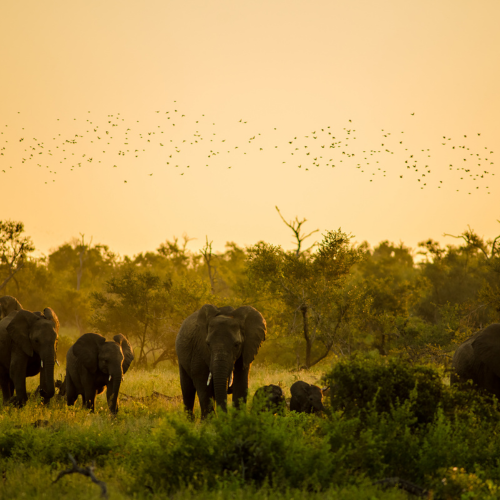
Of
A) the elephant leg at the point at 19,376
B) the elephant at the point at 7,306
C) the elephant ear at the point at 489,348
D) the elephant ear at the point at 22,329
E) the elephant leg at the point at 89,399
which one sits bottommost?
the elephant leg at the point at 89,399

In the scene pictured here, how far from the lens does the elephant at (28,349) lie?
15.2 metres

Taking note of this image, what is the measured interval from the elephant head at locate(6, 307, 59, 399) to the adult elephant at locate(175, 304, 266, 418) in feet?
13.7

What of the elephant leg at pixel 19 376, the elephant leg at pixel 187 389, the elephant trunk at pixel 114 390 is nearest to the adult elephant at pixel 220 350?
the elephant leg at pixel 187 389

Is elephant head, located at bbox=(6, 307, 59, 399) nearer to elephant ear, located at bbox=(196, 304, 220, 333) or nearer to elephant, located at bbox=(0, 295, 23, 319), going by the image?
elephant, located at bbox=(0, 295, 23, 319)

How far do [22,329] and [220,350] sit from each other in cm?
686

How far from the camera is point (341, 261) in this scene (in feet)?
91.5

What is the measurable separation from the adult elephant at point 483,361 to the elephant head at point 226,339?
419cm

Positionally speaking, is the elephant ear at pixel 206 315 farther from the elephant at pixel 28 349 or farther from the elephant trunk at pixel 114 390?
the elephant at pixel 28 349

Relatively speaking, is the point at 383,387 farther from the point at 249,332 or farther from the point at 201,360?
the point at 201,360

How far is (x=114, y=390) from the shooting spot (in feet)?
47.3

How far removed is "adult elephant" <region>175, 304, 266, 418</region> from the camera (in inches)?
455

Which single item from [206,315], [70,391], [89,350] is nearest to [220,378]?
[206,315]

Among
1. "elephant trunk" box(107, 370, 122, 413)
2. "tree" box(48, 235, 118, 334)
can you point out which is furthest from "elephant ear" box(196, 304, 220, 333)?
"tree" box(48, 235, 118, 334)

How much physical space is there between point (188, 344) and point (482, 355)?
20.6 ft
